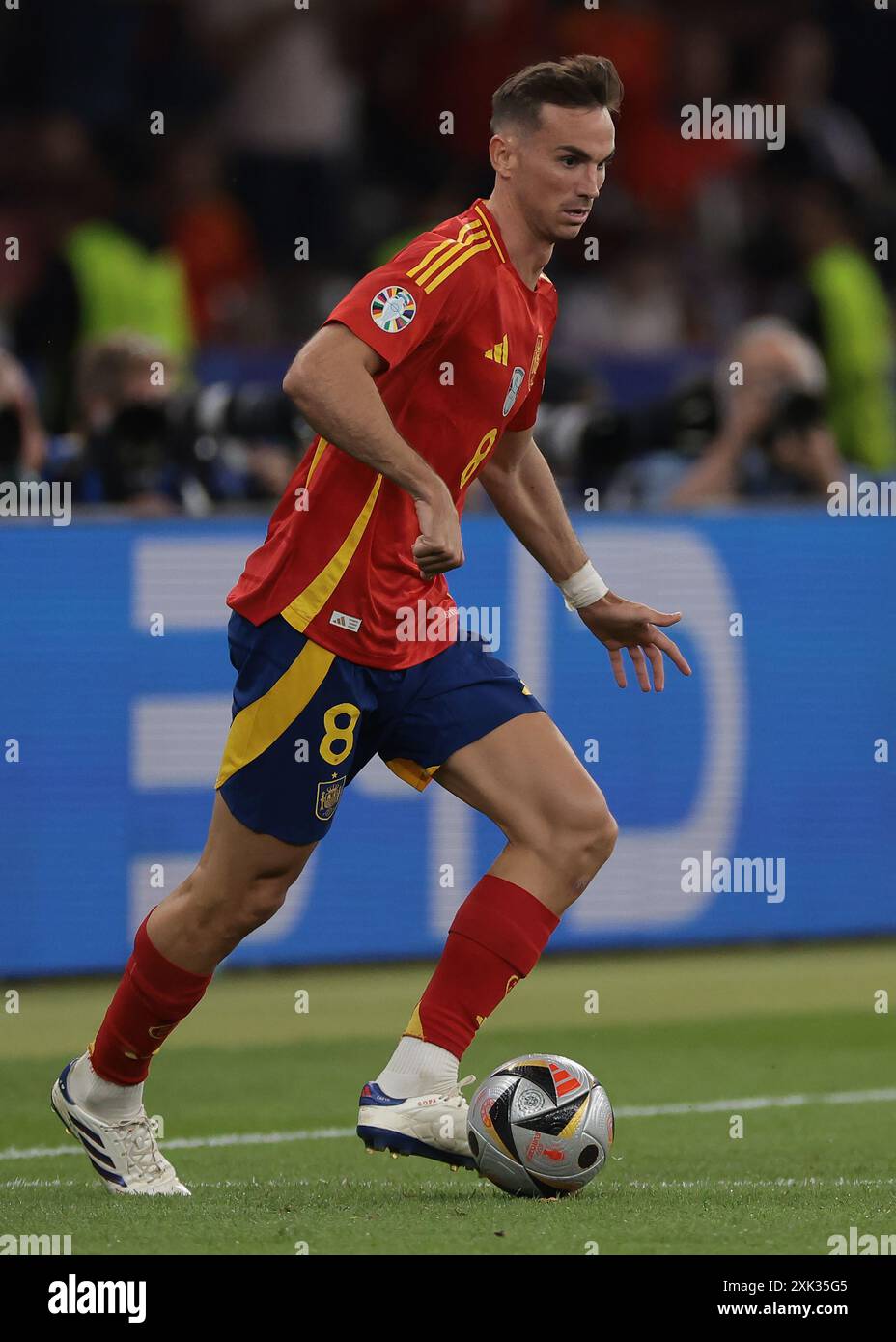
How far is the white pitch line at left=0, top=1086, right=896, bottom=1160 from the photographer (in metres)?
5.98

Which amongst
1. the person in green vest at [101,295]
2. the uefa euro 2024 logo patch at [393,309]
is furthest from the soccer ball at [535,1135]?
the person in green vest at [101,295]

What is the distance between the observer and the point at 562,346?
12.4 m

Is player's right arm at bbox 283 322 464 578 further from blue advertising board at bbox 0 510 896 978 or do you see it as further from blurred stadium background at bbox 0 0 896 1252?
blue advertising board at bbox 0 510 896 978

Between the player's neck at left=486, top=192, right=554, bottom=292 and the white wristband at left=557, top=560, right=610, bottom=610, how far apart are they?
73 cm

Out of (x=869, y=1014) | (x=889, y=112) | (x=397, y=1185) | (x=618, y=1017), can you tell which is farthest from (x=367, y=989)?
(x=889, y=112)

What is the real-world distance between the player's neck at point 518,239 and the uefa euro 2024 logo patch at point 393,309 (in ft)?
1.25

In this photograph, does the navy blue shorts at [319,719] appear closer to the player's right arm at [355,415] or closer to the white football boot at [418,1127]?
the player's right arm at [355,415]

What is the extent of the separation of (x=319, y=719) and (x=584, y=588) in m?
0.84

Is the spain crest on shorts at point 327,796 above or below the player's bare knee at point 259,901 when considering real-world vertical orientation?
above

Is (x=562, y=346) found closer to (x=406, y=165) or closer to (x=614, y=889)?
(x=406, y=165)

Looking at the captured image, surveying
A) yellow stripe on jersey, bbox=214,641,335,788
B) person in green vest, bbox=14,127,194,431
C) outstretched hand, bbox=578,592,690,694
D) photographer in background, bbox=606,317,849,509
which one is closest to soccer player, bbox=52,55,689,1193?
yellow stripe on jersey, bbox=214,641,335,788

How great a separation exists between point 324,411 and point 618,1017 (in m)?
3.62

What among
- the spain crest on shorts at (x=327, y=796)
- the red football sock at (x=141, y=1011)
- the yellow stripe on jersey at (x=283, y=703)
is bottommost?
the red football sock at (x=141, y=1011)

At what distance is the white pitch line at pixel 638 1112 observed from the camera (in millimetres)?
5980
